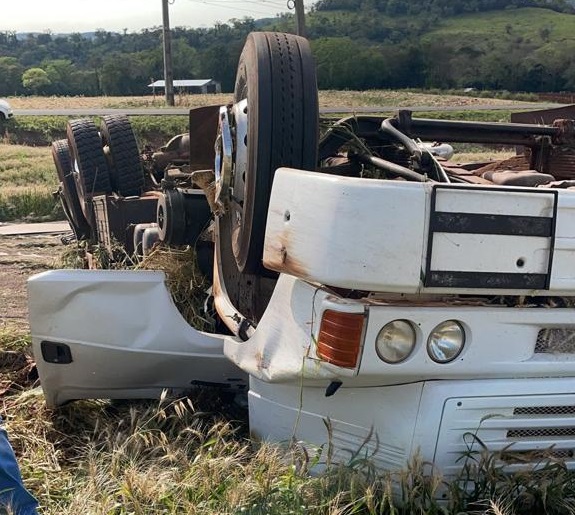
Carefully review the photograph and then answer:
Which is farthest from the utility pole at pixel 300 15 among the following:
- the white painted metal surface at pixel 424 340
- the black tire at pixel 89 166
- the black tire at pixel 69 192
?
the white painted metal surface at pixel 424 340

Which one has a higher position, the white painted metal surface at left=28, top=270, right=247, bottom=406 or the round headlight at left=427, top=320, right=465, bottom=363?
the round headlight at left=427, top=320, right=465, bottom=363

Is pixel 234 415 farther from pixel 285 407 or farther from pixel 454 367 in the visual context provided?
pixel 454 367

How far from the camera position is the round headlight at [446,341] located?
205 centimetres

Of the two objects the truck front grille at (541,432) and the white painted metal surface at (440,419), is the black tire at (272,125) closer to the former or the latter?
the white painted metal surface at (440,419)

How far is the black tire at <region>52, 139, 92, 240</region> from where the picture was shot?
6.00 metres

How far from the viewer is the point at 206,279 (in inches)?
147

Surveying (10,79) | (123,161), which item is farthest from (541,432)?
(10,79)

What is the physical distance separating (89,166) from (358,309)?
3.82 metres

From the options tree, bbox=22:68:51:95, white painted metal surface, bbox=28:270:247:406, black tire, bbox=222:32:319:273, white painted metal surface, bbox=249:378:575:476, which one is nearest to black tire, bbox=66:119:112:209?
white painted metal surface, bbox=28:270:247:406

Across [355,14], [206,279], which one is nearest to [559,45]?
[355,14]

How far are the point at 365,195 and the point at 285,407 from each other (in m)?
0.80

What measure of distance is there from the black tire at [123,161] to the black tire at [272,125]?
2.86 m

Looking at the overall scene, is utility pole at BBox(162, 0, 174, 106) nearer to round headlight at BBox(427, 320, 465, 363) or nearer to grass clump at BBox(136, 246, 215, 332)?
grass clump at BBox(136, 246, 215, 332)

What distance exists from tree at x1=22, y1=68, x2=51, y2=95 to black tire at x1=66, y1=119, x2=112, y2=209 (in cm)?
5537
